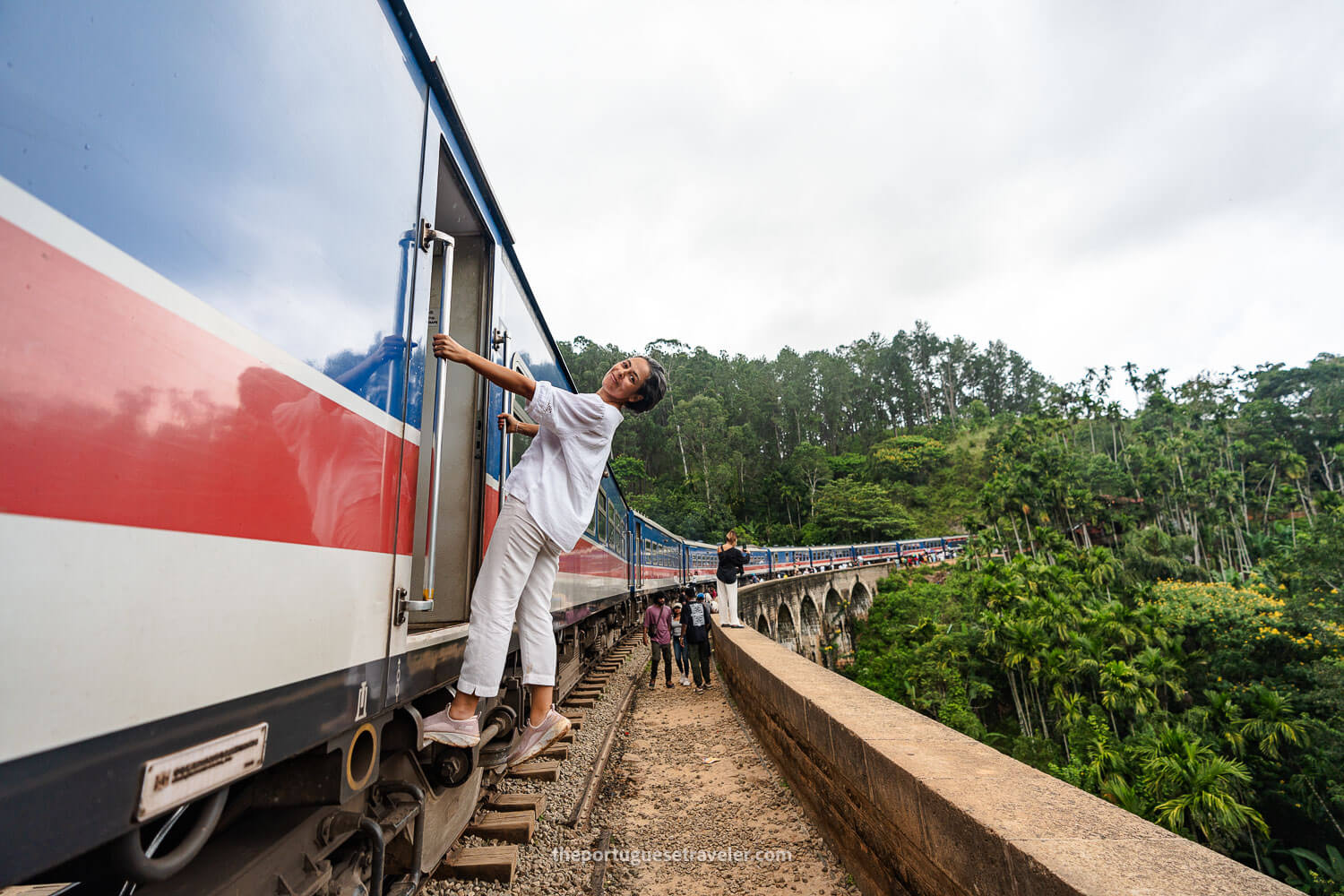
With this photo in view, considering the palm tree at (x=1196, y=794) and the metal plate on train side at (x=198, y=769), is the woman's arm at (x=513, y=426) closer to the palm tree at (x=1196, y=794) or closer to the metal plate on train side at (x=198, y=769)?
the metal plate on train side at (x=198, y=769)

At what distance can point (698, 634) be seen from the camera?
9859 millimetres

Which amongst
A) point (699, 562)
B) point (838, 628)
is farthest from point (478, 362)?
point (838, 628)

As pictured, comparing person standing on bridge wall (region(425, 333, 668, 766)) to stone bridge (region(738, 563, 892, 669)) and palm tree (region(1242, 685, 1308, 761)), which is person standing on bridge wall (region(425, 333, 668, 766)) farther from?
palm tree (region(1242, 685, 1308, 761))

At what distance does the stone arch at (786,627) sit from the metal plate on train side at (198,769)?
26675mm

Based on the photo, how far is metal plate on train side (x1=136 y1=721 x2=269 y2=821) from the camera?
3.58ft

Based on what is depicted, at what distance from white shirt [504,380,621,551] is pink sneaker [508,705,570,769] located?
656mm

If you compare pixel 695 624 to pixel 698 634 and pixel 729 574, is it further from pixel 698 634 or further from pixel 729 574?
pixel 729 574

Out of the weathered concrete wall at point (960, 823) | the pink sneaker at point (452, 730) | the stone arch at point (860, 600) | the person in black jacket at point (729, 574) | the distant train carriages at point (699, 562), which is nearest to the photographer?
the weathered concrete wall at point (960, 823)

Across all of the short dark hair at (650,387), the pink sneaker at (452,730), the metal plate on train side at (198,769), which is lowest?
the pink sneaker at (452,730)

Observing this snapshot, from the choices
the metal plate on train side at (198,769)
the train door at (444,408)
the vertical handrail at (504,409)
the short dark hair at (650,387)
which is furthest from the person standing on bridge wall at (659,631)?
the metal plate on train side at (198,769)

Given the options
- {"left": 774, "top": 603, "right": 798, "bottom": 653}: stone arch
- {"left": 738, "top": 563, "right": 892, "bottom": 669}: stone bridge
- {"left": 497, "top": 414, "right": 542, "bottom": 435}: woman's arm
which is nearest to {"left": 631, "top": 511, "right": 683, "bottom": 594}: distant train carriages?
{"left": 738, "top": 563, "right": 892, "bottom": 669}: stone bridge

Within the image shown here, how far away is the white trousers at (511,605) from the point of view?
2.29 meters

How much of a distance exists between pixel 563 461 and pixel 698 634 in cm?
787

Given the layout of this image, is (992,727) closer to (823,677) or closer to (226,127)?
(823,677)
